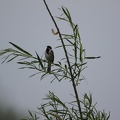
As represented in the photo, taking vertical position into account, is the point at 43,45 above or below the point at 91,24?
below

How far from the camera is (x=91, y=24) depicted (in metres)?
1.65

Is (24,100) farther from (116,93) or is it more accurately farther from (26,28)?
(116,93)

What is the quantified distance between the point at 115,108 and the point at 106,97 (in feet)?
0.37

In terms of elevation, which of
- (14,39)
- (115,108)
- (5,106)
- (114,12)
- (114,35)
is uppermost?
(114,12)

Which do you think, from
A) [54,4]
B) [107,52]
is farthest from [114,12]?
[54,4]

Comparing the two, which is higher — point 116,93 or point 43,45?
point 43,45

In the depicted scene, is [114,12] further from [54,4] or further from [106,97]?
[106,97]

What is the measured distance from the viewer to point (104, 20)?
1.65 metres

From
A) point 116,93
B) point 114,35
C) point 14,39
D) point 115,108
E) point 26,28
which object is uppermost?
point 114,35

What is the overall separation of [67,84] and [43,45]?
0.37m

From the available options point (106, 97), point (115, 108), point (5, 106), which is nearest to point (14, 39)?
point (5, 106)

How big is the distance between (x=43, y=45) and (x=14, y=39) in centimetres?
24

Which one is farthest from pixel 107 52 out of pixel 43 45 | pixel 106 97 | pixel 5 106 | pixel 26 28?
pixel 5 106

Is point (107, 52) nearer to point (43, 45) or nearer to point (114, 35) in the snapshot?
point (114, 35)
